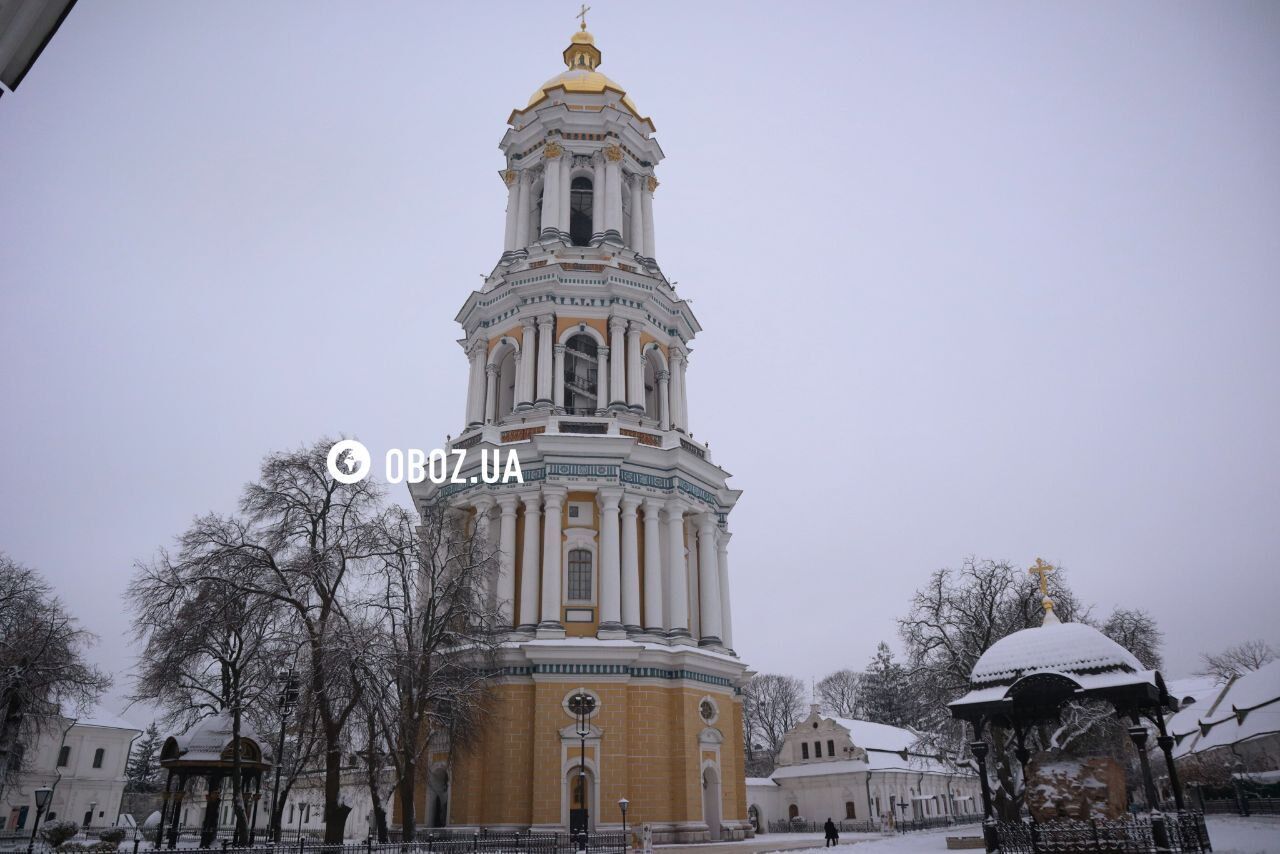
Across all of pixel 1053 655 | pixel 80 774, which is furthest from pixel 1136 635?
pixel 80 774

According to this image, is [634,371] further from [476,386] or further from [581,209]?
[581,209]

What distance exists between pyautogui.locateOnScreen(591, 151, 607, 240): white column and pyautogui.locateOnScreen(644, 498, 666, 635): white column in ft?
41.6

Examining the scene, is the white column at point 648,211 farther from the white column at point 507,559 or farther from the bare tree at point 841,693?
the bare tree at point 841,693

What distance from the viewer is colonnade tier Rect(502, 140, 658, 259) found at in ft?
122

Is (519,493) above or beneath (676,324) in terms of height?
beneath

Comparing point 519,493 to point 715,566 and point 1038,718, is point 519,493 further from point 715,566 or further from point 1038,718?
point 1038,718

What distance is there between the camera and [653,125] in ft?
133

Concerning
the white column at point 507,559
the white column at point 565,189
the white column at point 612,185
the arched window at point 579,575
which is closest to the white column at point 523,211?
the white column at point 565,189

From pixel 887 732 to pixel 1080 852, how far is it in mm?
45223

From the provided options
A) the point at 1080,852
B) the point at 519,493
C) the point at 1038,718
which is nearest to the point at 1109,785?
the point at 1080,852

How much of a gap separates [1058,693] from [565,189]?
2799cm

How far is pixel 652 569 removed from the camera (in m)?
30.5

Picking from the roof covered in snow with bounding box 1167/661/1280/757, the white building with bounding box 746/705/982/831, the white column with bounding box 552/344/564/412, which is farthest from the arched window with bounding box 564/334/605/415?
the roof covered in snow with bounding box 1167/661/1280/757

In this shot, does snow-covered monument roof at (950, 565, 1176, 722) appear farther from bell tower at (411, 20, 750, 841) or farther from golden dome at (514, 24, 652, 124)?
golden dome at (514, 24, 652, 124)
